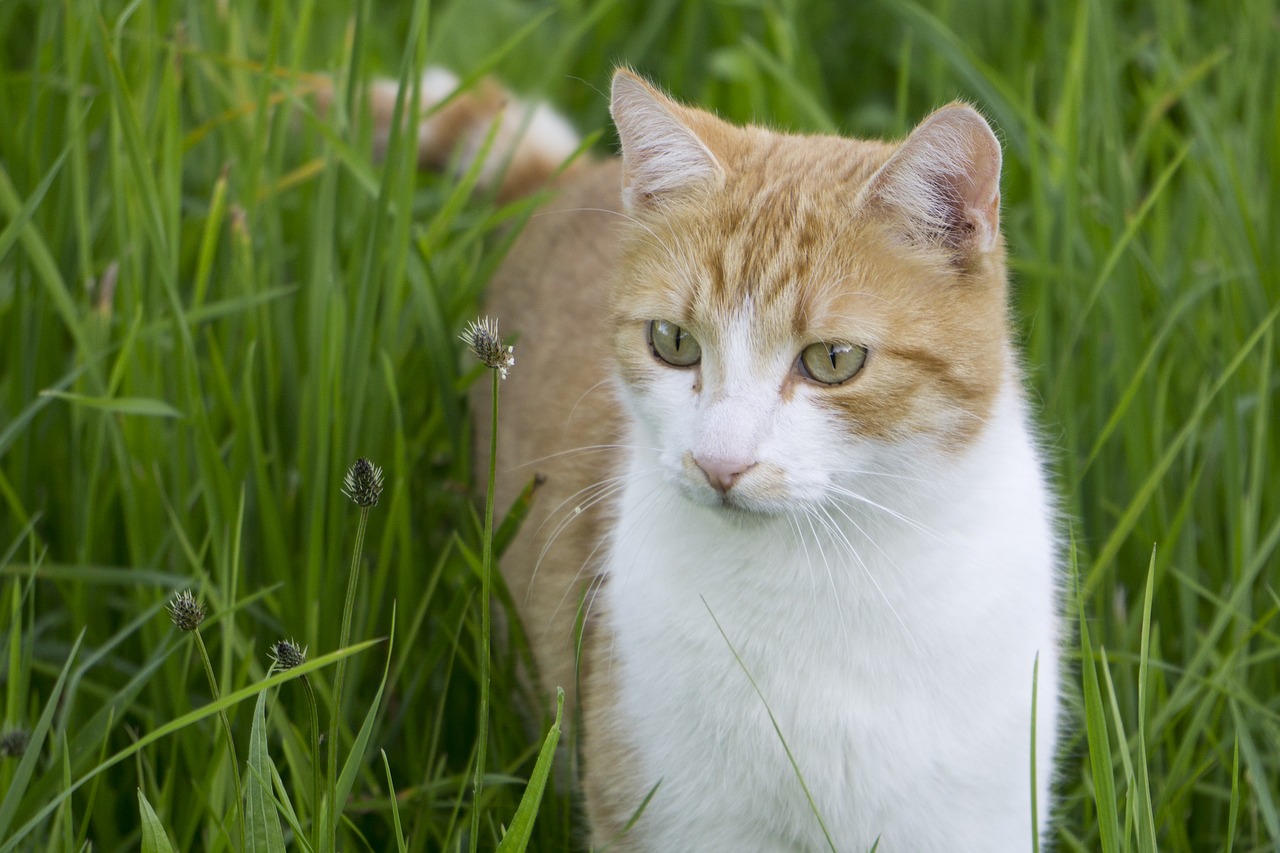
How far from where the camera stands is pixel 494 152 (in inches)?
139

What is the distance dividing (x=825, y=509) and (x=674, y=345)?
1.19ft

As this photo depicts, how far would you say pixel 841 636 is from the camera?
193 cm

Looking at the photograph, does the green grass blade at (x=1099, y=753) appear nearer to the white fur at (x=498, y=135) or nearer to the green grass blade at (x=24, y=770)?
the green grass blade at (x=24, y=770)

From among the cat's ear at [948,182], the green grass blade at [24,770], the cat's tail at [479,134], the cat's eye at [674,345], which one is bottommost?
the green grass blade at [24,770]

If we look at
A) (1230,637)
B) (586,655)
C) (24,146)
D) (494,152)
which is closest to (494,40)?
(494,152)

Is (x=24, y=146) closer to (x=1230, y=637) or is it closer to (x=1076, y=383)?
(x=1076, y=383)

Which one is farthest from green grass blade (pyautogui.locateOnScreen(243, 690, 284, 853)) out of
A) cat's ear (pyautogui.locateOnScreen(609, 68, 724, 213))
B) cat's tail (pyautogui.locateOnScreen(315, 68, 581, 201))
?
cat's tail (pyautogui.locateOnScreen(315, 68, 581, 201))

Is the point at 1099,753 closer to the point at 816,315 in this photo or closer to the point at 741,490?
the point at 741,490

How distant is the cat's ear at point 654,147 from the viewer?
6.72ft

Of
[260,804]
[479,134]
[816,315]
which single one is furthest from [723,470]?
[479,134]

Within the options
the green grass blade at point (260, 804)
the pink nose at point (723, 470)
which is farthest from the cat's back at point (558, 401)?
the green grass blade at point (260, 804)

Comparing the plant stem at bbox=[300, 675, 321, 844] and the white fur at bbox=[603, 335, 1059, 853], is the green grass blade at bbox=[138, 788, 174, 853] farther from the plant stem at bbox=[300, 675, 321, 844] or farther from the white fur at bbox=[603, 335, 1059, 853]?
the white fur at bbox=[603, 335, 1059, 853]

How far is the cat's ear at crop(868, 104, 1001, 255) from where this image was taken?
181cm

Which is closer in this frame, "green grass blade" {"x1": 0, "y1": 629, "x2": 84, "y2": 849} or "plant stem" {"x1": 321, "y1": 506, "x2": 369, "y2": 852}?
"plant stem" {"x1": 321, "y1": 506, "x2": 369, "y2": 852}
